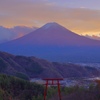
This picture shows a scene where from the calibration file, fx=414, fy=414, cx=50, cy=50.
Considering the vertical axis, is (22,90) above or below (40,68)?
below

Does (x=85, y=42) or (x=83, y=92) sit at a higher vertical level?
(x=85, y=42)

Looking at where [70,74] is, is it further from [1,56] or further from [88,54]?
[88,54]

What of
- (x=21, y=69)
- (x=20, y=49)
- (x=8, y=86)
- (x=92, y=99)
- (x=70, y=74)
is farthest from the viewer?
(x=20, y=49)

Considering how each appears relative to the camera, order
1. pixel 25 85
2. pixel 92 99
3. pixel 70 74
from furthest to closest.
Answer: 1. pixel 70 74
2. pixel 25 85
3. pixel 92 99

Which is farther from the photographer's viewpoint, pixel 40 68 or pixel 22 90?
pixel 40 68

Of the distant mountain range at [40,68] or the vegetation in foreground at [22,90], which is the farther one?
the distant mountain range at [40,68]

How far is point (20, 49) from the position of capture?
154000mm

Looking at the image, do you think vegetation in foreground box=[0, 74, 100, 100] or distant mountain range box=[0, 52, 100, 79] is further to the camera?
distant mountain range box=[0, 52, 100, 79]

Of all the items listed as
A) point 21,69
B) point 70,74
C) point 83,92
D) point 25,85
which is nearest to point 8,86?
point 25,85

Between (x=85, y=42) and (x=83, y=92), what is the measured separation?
425ft

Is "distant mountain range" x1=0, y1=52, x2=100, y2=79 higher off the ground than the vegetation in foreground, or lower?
higher

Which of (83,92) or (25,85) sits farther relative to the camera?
(25,85)

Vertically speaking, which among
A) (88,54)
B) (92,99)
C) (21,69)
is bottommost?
(92,99)

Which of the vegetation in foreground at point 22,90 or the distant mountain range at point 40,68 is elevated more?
the distant mountain range at point 40,68
